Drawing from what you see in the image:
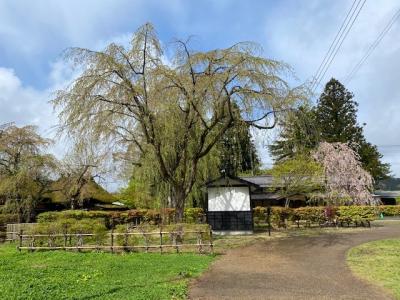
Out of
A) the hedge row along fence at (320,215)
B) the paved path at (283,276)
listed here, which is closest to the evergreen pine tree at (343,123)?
the hedge row along fence at (320,215)

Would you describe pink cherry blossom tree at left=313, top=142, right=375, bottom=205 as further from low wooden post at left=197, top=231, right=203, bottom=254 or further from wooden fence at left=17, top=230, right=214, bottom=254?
low wooden post at left=197, top=231, right=203, bottom=254

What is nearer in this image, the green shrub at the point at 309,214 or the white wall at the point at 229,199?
the white wall at the point at 229,199

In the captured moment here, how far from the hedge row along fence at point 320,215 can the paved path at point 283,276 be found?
825 centimetres

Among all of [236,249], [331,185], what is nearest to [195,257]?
[236,249]

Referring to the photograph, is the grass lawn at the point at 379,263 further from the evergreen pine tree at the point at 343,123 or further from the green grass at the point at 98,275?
the evergreen pine tree at the point at 343,123

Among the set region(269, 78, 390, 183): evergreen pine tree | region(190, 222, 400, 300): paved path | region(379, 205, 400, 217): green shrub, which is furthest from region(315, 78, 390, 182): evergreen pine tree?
region(190, 222, 400, 300): paved path

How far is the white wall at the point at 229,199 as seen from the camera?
18688mm

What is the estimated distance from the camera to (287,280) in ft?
26.4

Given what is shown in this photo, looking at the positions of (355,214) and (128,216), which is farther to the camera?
(128,216)

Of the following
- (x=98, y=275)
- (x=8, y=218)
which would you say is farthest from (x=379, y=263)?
(x=8, y=218)

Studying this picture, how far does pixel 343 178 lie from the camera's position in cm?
2984

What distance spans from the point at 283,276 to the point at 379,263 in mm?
3165

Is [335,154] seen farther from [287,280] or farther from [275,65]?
[287,280]

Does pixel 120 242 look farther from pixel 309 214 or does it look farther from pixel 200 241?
pixel 309 214
